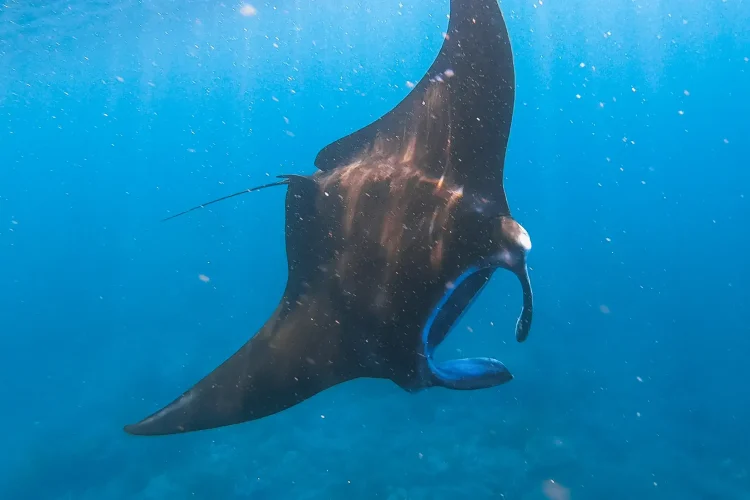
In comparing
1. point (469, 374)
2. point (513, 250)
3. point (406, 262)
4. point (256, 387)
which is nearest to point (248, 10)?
point (406, 262)

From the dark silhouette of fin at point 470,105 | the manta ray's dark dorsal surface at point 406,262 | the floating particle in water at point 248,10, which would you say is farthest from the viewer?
the floating particle in water at point 248,10

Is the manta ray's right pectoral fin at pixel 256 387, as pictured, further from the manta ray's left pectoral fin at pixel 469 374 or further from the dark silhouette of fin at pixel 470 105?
the dark silhouette of fin at pixel 470 105

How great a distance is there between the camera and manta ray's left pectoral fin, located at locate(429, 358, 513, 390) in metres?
2.34

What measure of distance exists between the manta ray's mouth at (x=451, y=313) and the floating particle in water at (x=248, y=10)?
2939 centimetres

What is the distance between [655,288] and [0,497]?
24.6 metres

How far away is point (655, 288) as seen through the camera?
2252cm

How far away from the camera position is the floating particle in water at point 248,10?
28.1m

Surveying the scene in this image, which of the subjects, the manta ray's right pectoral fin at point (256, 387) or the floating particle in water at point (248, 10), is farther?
the floating particle in water at point (248, 10)

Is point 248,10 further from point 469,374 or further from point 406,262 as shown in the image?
point 469,374

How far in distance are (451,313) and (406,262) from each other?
0.43 metres

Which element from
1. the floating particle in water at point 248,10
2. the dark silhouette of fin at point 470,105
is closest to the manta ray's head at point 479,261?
the dark silhouette of fin at point 470,105

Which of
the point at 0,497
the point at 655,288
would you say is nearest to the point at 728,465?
the point at 655,288

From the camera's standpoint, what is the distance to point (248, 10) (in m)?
29.6

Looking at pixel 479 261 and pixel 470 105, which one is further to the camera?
pixel 470 105
